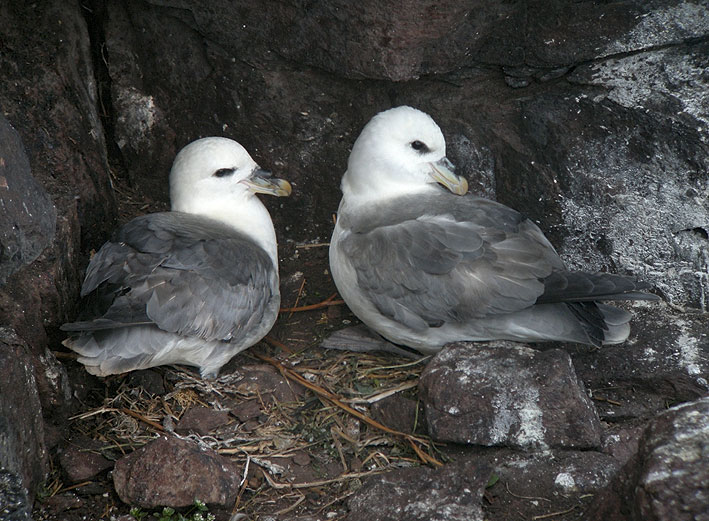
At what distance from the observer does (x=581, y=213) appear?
13.2 ft

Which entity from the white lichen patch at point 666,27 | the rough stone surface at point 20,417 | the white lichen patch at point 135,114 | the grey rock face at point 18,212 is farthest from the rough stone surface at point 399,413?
the white lichen patch at point 135,114

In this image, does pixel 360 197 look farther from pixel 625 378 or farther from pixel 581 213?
pixel 625 378

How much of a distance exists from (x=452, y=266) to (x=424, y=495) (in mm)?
1093

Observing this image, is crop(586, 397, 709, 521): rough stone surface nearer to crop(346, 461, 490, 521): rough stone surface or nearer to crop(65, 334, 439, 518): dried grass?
crop(346, 461, 490, 521): rough stone surface

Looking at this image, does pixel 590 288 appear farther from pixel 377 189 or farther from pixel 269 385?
pixel 269 385

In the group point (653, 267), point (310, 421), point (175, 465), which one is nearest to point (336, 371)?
point (310, 421)

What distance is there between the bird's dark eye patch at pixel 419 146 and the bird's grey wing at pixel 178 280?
961 millimetres

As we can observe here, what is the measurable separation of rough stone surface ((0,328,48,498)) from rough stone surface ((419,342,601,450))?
1.55 meters

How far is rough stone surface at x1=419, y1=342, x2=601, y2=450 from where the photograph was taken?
10.7 feet

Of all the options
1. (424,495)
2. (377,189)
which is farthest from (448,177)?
(424,495)

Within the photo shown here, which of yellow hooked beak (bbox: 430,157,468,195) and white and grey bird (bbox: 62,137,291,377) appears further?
yellow hooked beak (bbox: 430,157,468,195)

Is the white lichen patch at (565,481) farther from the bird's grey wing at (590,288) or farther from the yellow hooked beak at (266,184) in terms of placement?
the yellow hooked beak at (266,184)

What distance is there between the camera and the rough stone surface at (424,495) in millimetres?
2840

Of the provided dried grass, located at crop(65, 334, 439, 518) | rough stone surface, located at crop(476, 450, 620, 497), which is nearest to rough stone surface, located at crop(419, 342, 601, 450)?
rough stone surface, located at crop(476, 450, 620, 497)
